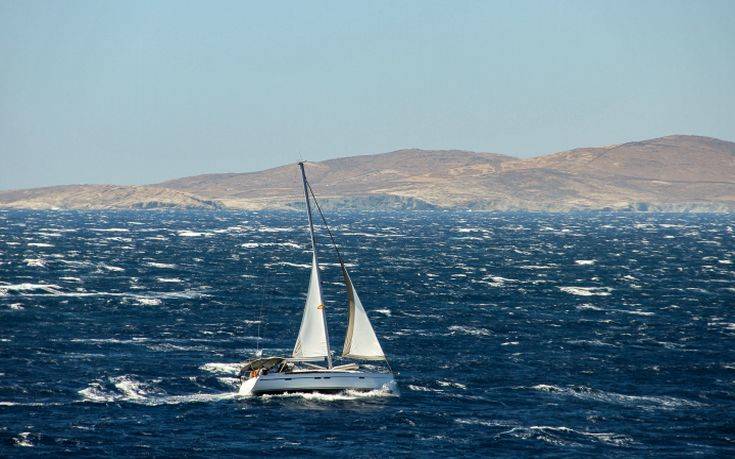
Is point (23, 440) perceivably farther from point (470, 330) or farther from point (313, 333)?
point (470, 330)

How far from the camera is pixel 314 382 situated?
6762 cm

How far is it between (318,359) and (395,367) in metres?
11.0

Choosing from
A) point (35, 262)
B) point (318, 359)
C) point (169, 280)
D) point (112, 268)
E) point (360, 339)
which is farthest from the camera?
point (35, 262)

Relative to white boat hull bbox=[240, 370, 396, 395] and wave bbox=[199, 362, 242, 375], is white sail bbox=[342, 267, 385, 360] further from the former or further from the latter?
wave bbox=[199, 362, 242, 375]

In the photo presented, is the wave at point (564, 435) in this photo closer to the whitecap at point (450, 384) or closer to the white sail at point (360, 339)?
the whitecap at point (450, 384)

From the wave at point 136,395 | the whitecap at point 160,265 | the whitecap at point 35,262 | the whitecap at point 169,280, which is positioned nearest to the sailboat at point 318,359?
the wave at point 136,395

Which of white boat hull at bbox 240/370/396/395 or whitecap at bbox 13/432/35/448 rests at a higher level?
white boat hull at bbox 240/370/396/395

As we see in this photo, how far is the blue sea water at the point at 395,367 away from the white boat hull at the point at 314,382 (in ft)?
2.11

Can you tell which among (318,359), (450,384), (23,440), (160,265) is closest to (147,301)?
(318,359)

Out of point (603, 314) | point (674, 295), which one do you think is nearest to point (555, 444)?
point (603, 314)

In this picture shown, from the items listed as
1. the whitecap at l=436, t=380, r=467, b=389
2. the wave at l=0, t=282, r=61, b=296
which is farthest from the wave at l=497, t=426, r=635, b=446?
the wave at l=0, t=282, r=61, b=296

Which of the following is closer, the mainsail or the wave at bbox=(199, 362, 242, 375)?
the mainsail

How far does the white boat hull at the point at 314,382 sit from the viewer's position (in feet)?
221

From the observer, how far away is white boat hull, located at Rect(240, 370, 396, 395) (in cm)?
6744
